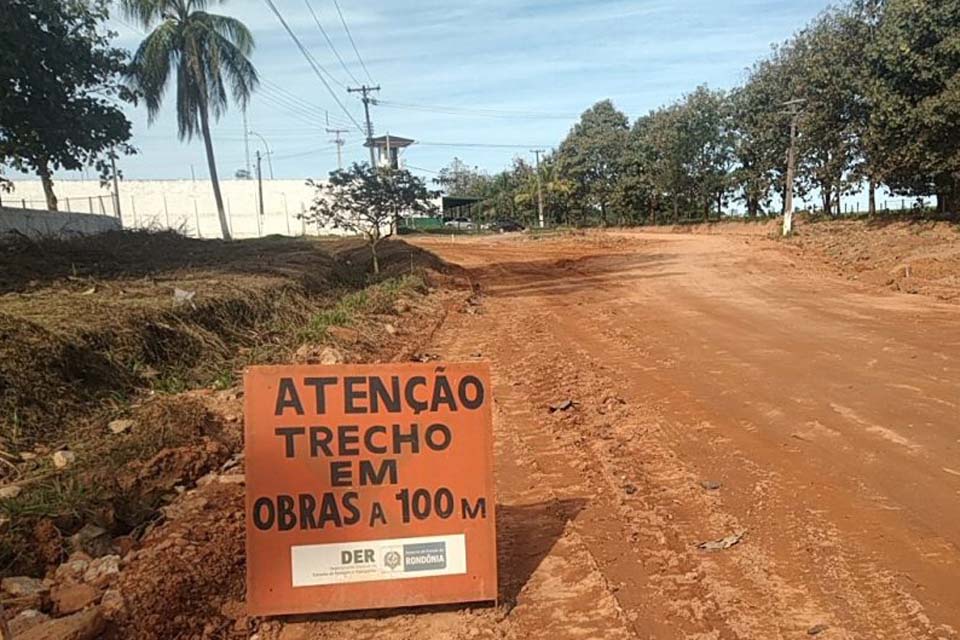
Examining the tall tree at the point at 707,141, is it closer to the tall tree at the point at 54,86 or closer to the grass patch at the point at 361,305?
the grass patch at the point at 361,305

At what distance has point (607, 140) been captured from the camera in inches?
2450

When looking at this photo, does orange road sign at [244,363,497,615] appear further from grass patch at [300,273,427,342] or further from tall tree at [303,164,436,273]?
tall tree at [303,164,436,273]

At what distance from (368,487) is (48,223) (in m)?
22.4

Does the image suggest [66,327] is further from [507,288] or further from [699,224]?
[699,224]

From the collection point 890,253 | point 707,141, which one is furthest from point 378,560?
point 707,141

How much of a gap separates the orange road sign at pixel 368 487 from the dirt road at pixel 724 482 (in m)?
0.20

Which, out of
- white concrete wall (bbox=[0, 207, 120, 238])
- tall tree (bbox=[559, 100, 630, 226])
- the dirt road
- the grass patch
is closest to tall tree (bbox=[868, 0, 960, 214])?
the dirt road

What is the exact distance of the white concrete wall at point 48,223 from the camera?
18.4 metres

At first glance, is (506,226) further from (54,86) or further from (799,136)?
(54,86)

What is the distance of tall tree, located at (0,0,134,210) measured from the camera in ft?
39.6

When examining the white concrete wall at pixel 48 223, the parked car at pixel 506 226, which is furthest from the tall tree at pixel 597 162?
the white concrete wall at pixel 48 223

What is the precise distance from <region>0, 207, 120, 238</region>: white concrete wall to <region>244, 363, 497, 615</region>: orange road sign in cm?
1503

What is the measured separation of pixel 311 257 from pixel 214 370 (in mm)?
11758

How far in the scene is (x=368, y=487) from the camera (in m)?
3.15
